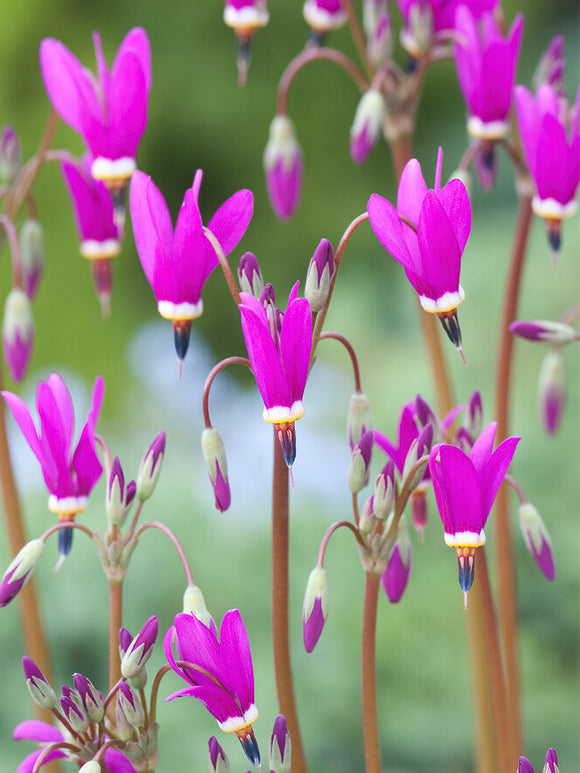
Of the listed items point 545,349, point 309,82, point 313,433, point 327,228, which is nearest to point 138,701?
point 313,433

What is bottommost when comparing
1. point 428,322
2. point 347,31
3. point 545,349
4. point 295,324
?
point 545,349

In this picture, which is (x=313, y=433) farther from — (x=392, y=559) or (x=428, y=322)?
(x=392, y=559)

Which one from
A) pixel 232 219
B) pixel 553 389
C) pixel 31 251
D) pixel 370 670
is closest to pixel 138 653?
pixel 370 670

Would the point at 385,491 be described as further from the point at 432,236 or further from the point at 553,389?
the point at 553,389

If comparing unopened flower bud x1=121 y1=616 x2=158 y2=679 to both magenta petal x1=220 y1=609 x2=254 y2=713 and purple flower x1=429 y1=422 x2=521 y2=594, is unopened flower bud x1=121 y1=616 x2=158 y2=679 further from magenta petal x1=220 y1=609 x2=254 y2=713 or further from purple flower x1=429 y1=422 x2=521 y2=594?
purple flower x1=429 y1=422 x2=521 y2=594

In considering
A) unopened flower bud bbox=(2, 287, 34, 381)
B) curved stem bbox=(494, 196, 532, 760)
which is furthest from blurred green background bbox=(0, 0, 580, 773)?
unopened flower bud bbox=(2, 287, 34, 381)
